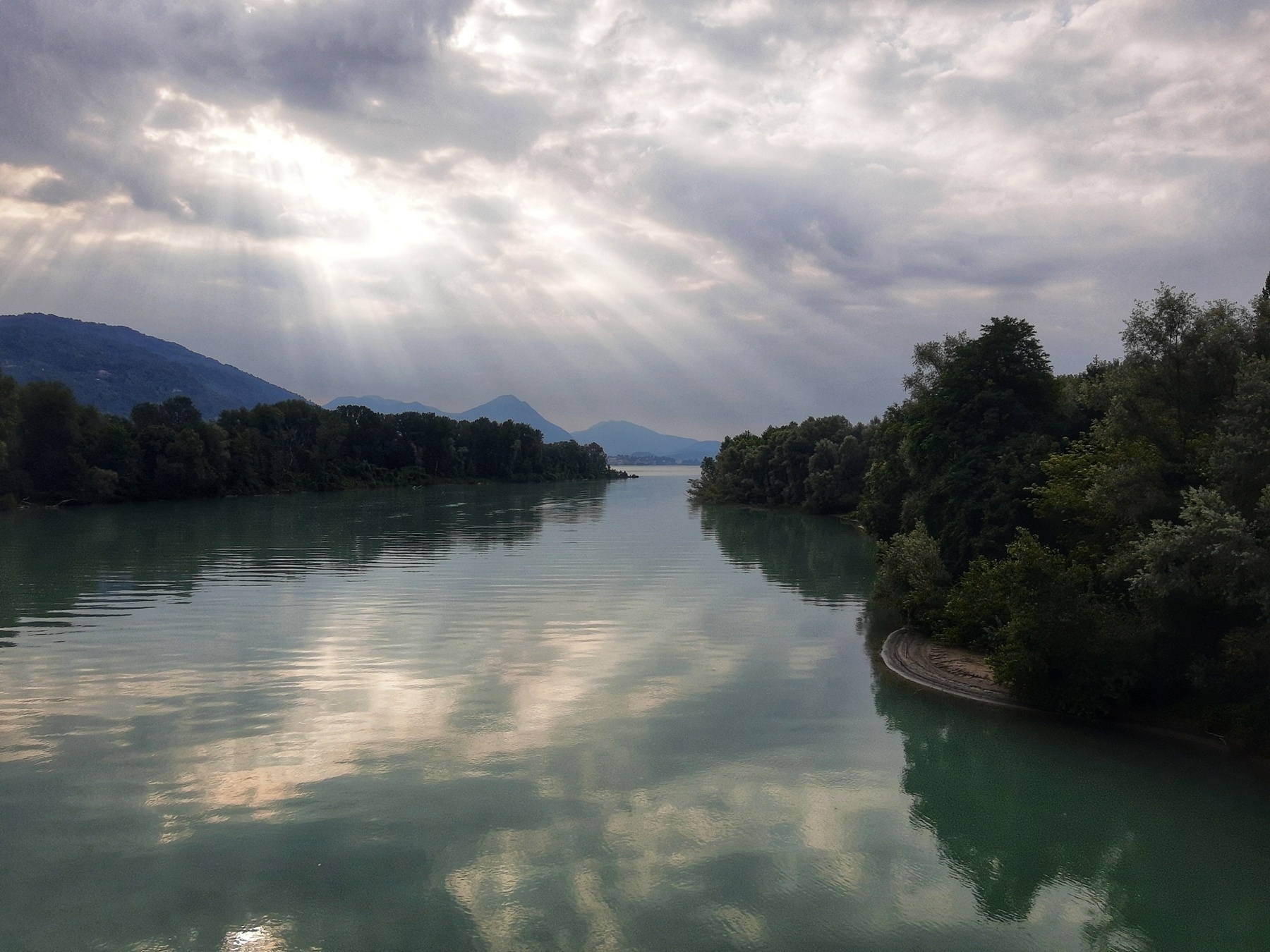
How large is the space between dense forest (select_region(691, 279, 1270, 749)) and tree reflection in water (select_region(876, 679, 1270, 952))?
187 centimetres

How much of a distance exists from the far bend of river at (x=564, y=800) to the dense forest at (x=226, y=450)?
259ft

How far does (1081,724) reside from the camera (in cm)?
2181

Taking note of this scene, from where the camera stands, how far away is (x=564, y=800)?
54.9 ft

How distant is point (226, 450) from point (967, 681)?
117124 millimetres

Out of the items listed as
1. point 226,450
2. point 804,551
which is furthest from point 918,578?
point 226,450

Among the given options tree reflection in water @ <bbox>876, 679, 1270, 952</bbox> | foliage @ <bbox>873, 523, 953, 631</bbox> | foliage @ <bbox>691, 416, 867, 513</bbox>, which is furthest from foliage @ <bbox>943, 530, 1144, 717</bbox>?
foliage @ <bbox>691, 416, 867, 513</bbox>

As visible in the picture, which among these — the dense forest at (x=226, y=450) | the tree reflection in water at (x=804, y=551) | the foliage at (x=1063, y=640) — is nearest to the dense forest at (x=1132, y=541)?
the foliage at (x=1063, y=640)

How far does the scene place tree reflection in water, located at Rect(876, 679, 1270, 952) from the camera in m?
13.4

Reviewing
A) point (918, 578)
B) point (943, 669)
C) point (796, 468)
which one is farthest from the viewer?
point (796, 468)

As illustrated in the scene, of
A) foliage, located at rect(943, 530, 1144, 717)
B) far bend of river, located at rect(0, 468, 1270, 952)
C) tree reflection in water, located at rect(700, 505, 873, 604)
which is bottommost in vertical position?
far bend of river, located at rect(0, 468, 1270, 952)

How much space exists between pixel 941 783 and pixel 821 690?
7.10 m

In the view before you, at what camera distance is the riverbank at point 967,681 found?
20422mm

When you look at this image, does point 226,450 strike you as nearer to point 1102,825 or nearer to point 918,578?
point 918,578

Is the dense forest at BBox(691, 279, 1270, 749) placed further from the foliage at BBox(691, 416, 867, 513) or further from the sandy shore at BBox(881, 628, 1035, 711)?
the foliage at BBox(691, 416, 867, 513)
